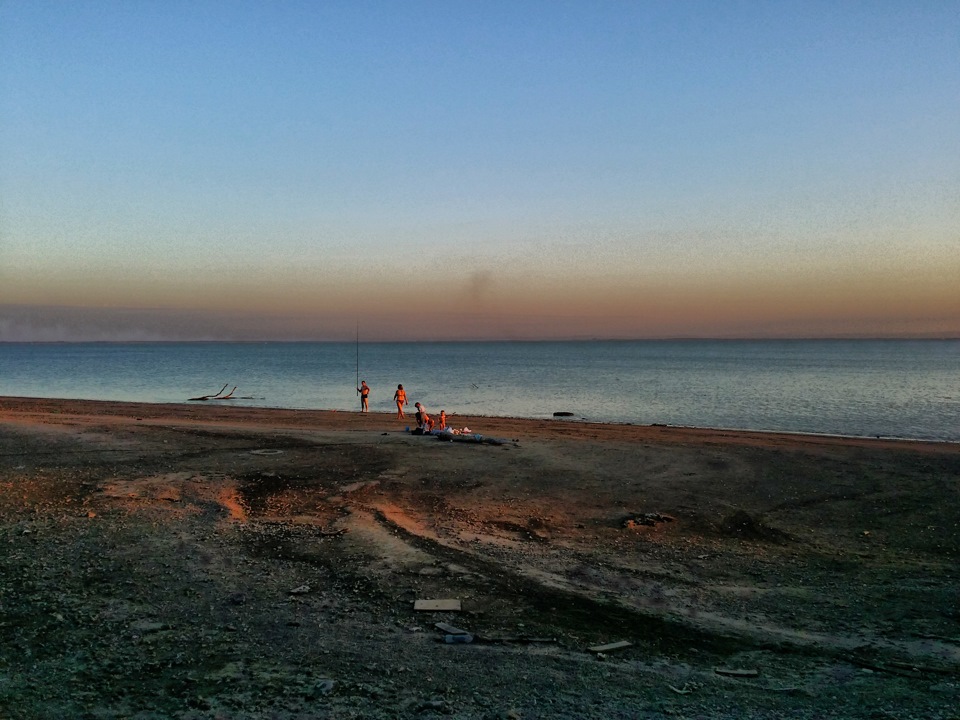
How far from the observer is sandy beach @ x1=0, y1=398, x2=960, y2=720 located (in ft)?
23.7

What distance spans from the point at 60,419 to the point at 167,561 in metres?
22.8

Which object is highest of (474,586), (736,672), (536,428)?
(536,428)

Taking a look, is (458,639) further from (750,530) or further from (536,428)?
(536,428)

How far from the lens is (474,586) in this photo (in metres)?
10.3

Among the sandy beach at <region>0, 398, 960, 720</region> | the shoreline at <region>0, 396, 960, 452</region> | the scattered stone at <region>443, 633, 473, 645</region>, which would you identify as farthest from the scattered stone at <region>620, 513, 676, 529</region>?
the shoreline at <region>0, 396, 960, 452</region>

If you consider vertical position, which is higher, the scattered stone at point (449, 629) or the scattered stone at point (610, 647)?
the scattered stone at point (449, 629)

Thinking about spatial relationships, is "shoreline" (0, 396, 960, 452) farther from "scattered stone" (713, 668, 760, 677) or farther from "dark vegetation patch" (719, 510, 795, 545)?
"scattered stone" (713, 668, 760, 677)

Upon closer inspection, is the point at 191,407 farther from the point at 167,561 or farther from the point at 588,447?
the point at 167,561

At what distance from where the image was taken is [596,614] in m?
9.38

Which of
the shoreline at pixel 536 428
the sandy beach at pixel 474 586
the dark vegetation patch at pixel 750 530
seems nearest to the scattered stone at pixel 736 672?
the sandy beach at pixel 474 586

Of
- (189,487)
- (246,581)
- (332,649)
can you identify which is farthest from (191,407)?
(332,649)

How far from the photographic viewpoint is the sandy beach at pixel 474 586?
721 centimetres

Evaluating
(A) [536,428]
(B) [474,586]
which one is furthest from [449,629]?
(A) [536,428]

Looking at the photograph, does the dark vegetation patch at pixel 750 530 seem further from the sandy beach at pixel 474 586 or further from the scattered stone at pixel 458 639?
the scattered stone at pixel 458 639
